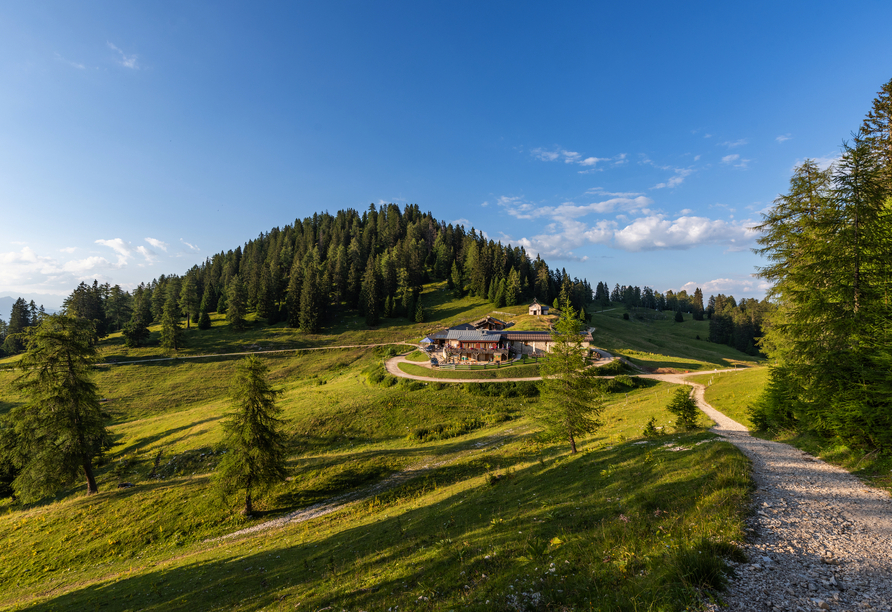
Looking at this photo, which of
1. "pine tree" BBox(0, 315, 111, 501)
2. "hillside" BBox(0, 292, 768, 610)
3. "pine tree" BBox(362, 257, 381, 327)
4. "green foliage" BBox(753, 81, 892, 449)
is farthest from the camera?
"pine tree" BBox(362, 257, 381, 327)

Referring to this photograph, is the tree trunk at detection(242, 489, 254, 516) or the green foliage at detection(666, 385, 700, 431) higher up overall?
the green foliage at detection(666, 385, 700, 431)

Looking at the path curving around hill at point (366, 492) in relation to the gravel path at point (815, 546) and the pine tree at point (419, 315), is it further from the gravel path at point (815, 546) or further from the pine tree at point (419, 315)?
the pine tree at point (419, 315)

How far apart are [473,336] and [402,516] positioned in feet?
172

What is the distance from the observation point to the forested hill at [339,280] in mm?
100125

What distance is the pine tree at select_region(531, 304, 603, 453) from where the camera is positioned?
2445 centimetres

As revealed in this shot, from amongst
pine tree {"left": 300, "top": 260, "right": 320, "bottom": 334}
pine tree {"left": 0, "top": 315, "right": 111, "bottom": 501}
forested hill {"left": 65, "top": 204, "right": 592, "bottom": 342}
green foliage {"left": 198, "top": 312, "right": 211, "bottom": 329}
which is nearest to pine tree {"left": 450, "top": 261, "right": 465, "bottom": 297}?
forested hill {"left": 65, "top": 204, "right": 592, "bottom": 342}

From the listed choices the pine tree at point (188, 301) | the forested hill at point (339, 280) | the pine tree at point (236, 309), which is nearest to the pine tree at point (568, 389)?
the forested hill at point (339, 280)

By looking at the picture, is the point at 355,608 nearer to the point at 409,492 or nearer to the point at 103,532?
the point at 409,492

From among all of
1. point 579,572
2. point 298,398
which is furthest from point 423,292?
point 579,572

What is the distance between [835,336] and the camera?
1590 centimetres

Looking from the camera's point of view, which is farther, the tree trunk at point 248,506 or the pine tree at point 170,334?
the pine tree at point 170,334

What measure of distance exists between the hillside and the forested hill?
5277cm

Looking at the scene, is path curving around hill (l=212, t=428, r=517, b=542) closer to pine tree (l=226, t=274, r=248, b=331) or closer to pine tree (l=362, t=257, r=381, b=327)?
pine tree (l=362, t=257, r=381, b=327)

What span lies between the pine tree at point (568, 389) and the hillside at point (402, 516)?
2.08 meters
